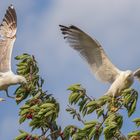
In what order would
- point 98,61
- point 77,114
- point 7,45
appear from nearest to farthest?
point 77,114, point 98,61, point 7,45

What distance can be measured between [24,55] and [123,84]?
73.9 inches

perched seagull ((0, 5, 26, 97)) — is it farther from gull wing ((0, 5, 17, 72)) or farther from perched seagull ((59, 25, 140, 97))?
perched seagull ((59, 25, 140, 97))

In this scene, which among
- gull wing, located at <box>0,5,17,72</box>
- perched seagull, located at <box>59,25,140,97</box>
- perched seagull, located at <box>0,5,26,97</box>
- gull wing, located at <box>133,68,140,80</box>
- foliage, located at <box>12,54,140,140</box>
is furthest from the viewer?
gull wing, located at <box>0,5,17,72</box>

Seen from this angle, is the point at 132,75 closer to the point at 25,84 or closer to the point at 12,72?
the point at 25,84

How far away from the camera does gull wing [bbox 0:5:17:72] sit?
1258 cm

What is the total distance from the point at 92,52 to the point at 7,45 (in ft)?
9.59

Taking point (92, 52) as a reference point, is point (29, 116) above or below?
below

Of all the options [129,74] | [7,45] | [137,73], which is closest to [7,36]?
[7,45]

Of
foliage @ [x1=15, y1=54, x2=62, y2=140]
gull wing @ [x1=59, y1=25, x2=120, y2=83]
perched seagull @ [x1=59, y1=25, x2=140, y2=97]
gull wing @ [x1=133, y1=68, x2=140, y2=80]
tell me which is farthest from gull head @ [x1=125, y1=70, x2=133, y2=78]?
foliage @ [x1=15, y1=54, x2=62, y2=140]

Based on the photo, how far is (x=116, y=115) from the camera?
22.4 ft

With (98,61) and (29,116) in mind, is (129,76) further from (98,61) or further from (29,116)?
(29,116)

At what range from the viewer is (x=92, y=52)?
10531 mm

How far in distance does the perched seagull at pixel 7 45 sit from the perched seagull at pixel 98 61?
4.66 feet

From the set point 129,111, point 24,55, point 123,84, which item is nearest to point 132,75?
point 123,84
